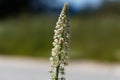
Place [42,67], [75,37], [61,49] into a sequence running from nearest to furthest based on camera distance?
[61,49], [42,67], [75,37]

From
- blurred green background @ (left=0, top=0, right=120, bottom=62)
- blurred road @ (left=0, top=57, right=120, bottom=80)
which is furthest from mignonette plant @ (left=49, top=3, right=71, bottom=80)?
blurred green background @ (left=0, top=0, right=120, bottom=62)

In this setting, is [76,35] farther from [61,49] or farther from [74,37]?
[61,49]

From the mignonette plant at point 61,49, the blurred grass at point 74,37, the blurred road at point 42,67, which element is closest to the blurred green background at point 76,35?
the blurred grass at point 74,37

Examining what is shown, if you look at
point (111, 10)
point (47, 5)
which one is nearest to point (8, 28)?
point (111, 10)

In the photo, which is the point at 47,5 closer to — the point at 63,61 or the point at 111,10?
the point at 111,10

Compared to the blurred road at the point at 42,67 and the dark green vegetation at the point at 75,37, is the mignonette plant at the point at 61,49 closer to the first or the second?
the blurred road at the point at 42,67

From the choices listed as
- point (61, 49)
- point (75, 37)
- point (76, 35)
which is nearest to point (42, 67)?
point (75, 37)
